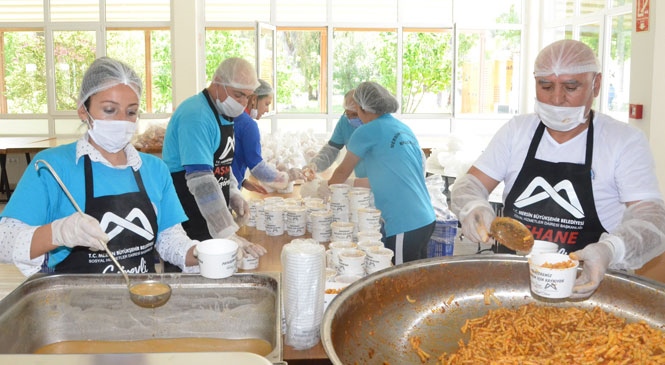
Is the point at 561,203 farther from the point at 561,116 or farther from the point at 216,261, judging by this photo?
the point at 216,261

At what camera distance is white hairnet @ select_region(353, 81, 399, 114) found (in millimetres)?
3988

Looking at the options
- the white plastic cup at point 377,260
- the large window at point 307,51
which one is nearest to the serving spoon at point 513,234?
the white plastic cup at point 377,260

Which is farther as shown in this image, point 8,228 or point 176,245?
point 176,245

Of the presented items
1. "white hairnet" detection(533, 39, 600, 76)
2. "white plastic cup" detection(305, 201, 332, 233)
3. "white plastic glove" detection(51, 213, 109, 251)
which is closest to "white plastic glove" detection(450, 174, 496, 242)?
"white hairnet" detection(533, 39, 600, 76)

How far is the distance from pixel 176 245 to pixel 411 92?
863cm

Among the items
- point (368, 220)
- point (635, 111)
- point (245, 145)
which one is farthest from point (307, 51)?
point (368, 220)

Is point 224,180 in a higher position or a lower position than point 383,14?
lower

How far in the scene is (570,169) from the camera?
246 cm

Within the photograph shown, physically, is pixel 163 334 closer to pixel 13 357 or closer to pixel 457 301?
pixel 13 357

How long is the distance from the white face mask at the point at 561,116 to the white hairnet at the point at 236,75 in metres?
1.78

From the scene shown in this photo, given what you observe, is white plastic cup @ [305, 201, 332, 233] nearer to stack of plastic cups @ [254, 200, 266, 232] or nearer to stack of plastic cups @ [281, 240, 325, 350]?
stack of plastic cups @ [254, 200, 266, 232]

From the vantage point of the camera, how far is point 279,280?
5.97ft

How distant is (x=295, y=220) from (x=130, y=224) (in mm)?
1378

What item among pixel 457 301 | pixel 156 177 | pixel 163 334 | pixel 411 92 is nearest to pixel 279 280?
pixel 163 334
